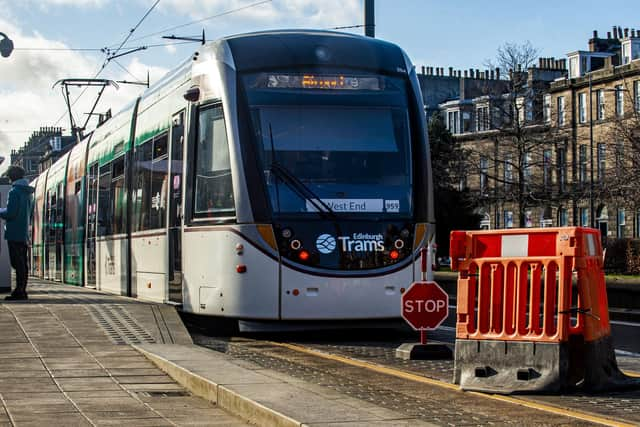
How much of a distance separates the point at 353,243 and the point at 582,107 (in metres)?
70.3

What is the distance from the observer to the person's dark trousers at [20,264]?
16.7 m

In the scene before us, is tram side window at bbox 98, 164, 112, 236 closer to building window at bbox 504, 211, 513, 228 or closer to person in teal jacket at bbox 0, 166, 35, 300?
person in teal jacket at bbox 0, 166, 35, 300

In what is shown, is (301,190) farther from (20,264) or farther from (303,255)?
(20,264)

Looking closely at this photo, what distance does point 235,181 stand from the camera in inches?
535

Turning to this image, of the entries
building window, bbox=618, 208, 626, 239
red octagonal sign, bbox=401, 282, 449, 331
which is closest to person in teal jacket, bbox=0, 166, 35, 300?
red octagonal sign, bbox=401, 282, 449, 331

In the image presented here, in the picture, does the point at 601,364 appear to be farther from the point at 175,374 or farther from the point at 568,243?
the point at 175,374

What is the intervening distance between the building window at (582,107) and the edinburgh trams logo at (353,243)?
6944 cm

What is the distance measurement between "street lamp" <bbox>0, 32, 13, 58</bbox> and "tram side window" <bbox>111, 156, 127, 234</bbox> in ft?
42.3

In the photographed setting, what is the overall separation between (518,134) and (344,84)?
47620 mm

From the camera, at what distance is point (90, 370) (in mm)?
10242

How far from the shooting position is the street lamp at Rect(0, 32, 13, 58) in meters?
A: 33.0

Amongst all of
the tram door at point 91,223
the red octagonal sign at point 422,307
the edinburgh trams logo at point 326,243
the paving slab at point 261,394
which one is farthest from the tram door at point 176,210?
the tram door at point 91,223

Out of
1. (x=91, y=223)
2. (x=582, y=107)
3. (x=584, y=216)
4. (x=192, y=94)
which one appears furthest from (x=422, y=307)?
(x=582, y=107)

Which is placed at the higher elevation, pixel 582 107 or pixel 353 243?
pixel 582 107
